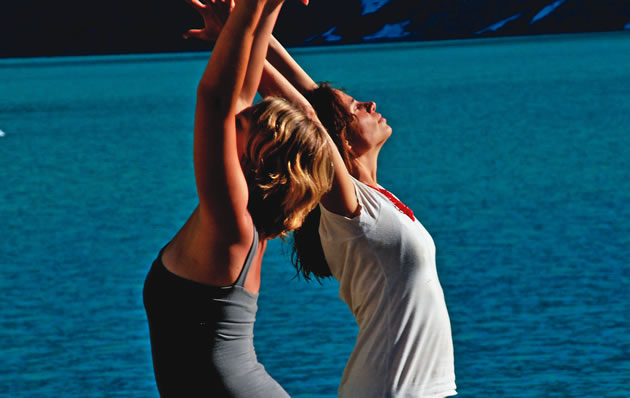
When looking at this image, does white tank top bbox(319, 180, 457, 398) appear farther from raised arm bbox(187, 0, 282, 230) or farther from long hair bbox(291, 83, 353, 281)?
raised arm bbox(187, 0, 282, 230)

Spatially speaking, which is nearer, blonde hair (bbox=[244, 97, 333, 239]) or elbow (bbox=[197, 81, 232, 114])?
elbow (bbox=[197, 81, 232, 114])

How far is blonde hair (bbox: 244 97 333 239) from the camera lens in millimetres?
2254

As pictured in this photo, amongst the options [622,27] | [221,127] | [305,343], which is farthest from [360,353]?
[622,27]

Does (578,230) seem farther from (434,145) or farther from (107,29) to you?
(107,29)

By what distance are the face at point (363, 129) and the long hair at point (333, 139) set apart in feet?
0.05

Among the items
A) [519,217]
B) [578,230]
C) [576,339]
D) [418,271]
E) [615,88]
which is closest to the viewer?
[418,271]

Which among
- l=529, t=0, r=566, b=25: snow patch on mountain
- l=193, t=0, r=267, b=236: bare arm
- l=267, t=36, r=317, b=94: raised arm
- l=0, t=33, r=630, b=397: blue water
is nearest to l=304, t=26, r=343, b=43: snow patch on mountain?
l=529, t=0, r=566, b=25: snow patch on mountain

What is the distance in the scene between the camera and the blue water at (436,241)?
28.3 ft

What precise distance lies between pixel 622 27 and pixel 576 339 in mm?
128490

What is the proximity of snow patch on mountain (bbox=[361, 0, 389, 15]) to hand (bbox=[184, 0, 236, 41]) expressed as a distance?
146m

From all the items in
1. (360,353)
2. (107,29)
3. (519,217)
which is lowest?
(107,29)

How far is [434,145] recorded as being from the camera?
2459 centimetres

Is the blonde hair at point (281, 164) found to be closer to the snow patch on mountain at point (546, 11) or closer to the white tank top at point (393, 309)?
the white tank top at point (393, 309)

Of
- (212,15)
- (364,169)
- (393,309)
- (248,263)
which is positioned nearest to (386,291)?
(393,309)
